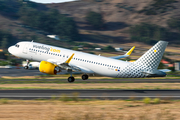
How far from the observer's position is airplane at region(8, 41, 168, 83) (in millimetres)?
41000

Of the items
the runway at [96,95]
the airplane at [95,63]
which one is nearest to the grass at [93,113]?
the runway at [96,95]

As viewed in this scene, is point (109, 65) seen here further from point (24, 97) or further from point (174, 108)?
point (174, 108)

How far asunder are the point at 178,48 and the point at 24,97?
18035 centimetres

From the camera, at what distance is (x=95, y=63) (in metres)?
43.8

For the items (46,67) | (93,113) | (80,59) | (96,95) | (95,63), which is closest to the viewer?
(93,113)

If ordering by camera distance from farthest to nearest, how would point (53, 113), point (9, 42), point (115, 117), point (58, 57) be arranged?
point (9, 42) → point (58, 57) → point (53, 113) → point (115, 117)

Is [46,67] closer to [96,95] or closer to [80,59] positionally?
[80,59]

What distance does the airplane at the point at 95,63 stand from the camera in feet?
135

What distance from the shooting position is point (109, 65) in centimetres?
4306

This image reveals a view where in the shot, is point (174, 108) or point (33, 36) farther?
point (33, 36)

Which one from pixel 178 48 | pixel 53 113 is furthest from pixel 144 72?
pixel 178 48

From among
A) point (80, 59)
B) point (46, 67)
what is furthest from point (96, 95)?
point (46, 67)

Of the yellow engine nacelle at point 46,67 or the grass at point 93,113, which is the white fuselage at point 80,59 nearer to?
the yellow engine nacelle at point 46,67

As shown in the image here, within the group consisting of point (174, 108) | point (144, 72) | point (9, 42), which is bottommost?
point (174, 108)
